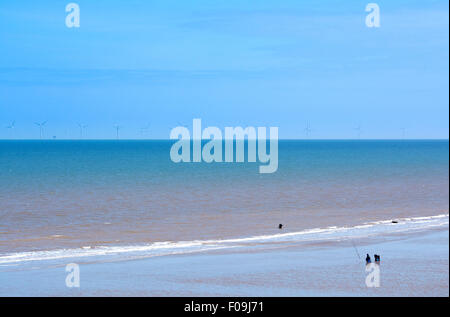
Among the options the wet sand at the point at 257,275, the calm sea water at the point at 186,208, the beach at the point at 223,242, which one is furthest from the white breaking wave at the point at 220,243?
the wet sand at the point at 257,275

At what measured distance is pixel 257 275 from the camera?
20344 millimetres

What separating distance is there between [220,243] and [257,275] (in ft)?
30.2

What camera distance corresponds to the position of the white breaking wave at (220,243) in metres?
25.7

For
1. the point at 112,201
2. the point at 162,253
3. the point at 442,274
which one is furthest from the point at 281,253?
the point at 112,201

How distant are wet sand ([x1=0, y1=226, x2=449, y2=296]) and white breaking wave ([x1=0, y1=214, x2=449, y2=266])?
221 centimetres

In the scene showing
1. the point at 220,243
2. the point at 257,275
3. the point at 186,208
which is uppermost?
the point at 186,208

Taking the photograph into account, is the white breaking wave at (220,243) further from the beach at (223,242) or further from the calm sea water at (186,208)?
the calm sea water at (186,208)

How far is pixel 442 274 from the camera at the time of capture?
20.0 meters

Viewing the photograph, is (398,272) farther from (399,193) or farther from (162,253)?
(399,193)

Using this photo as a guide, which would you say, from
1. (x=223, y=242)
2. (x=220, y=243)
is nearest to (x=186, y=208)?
(x=223, y=242)

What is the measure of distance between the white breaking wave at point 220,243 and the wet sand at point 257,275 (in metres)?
2.21

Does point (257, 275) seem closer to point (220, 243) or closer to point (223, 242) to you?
point (220, 243)

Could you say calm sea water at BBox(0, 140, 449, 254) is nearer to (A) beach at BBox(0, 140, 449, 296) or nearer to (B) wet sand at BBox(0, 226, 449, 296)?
(A) beach at BBox(0, 140, 449, 296)
